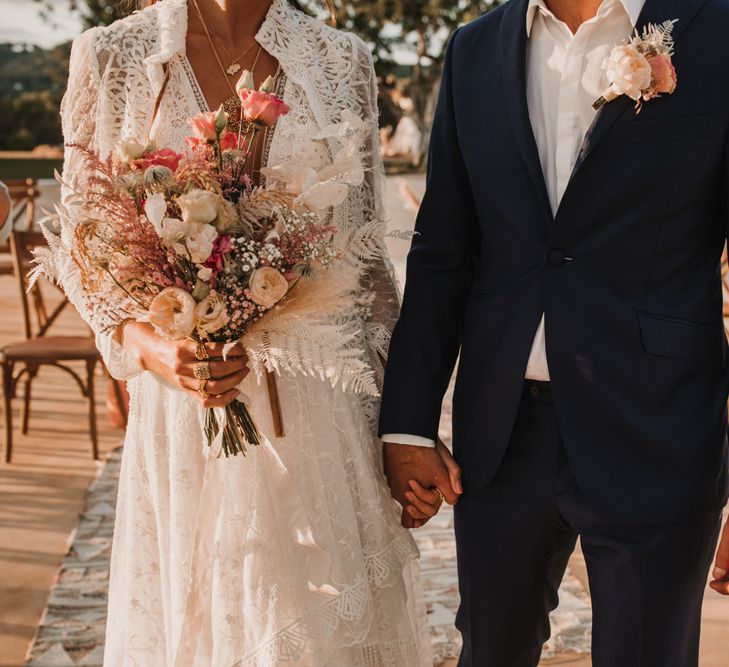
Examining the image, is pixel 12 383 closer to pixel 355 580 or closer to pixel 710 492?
pixel 355 580

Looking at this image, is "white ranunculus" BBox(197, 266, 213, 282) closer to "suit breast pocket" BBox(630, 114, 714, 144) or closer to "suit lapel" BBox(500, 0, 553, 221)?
"suit lapel" BBox(500, 0, 553, 221)

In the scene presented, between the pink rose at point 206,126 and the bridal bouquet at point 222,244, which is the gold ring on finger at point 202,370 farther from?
the pink rose at point 206,126

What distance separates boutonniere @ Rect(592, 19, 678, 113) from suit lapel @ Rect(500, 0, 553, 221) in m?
0.15

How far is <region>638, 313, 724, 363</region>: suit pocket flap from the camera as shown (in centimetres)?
165

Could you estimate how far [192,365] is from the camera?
1.69m

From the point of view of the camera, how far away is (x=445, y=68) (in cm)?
194

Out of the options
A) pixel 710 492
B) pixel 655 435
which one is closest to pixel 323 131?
pixel 655 435

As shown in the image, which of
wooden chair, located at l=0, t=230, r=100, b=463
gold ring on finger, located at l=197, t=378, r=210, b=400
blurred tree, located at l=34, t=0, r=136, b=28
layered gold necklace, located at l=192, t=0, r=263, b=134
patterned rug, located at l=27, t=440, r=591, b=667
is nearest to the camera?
gold ring on finger, located at l=197, t=378, r=210, b=400

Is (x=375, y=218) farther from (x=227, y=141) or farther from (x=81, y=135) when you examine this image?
(x=81, y=135)

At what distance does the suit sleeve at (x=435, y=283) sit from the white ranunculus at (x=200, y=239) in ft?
1.94

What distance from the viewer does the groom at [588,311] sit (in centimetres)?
164

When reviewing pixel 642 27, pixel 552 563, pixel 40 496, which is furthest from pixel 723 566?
pixel 40 496

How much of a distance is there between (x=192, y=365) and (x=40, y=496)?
3.33m

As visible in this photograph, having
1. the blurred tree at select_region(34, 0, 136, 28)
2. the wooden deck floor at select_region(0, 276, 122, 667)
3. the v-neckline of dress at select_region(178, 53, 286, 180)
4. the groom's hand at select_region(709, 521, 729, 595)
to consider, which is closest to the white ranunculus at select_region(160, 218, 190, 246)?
the v-neckline of dress at select_region(178, 53, 286, 180)
